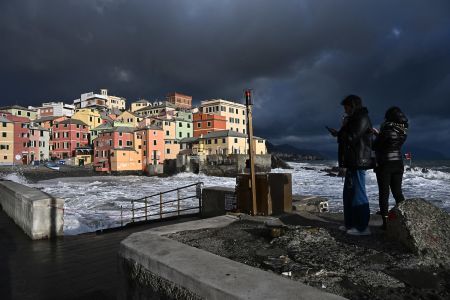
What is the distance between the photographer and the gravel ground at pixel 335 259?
8.68ft

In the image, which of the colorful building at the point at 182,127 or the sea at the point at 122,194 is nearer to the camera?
the sea at the point at 122,194

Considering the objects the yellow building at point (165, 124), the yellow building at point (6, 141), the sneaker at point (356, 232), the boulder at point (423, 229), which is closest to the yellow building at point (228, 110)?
the yellow building at point (165, 124)

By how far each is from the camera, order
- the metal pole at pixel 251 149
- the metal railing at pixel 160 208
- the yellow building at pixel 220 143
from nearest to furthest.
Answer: the metal pole at pixel 251 149 < the metal railing at pixel 160 208 < the yellow building at pixel 220 143

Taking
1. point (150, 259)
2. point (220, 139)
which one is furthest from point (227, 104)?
point (150, 259)

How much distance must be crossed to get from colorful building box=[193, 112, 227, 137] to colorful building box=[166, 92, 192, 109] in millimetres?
27004

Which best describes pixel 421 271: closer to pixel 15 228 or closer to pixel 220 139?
pixel 15 228

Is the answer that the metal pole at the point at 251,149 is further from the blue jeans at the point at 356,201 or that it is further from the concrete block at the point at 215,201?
the concrete block at the point at 215,201

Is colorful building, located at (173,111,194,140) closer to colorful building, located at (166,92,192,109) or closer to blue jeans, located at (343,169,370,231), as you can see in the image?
colorful building, located at (166,92,192,109)

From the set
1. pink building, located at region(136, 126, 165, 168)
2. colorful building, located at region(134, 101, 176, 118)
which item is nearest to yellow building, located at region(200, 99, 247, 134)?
colorful building, located at region(134, 101, 176, 118)

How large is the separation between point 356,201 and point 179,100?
114 metres

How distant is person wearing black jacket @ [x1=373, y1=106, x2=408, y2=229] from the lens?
14.9 feet

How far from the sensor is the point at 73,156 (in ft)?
261

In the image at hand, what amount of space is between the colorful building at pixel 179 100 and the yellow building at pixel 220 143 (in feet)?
125

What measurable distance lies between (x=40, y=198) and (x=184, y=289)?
743cm
